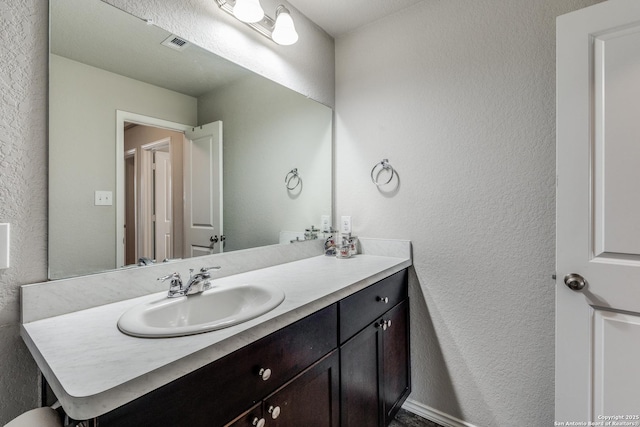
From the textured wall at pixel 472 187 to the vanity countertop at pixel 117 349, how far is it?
0.80 m

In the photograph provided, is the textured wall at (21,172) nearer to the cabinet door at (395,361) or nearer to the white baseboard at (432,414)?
the cabinet door at (395,361)

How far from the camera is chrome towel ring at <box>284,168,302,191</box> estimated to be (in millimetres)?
1803

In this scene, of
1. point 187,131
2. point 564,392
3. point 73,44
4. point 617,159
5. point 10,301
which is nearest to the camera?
point 10,301

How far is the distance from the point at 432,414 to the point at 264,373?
133 cm

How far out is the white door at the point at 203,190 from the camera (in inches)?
51.4

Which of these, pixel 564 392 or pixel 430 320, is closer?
pixel 564 392

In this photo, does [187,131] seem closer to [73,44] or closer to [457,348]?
[73,44]

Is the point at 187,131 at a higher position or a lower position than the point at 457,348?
higher

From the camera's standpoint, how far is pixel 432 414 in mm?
1652

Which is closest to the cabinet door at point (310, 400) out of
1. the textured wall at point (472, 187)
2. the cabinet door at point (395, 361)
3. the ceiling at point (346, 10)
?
the cabinet door at point (395, 361)

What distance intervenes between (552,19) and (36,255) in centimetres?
217

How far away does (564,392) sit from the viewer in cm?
117

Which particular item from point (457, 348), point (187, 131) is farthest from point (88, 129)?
point (457, 348)

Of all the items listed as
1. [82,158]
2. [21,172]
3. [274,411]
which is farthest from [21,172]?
[274,411]
